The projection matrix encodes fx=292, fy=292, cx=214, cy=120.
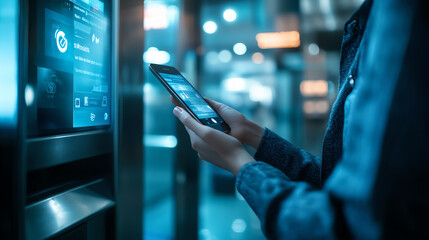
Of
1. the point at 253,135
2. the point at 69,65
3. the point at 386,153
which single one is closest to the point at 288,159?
the point at 253,135

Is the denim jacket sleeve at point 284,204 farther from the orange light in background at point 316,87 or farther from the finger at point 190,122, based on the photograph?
the orange light in background at point 316,87

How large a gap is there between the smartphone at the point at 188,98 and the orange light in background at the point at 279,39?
2.28m

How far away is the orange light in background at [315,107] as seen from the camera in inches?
117

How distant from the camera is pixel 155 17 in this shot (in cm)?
271

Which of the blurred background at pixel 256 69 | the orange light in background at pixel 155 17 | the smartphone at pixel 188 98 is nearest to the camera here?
the smartphone at pixel 188 98

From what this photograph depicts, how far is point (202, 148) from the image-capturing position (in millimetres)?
660

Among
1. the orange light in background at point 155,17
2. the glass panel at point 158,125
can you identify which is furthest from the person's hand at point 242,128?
the orange light in background at point 155,17

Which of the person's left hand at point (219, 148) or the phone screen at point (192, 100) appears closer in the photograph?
the person's left hand at point (219, 148)

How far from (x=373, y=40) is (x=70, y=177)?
0.71 metres

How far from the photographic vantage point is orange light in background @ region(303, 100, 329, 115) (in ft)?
9.73

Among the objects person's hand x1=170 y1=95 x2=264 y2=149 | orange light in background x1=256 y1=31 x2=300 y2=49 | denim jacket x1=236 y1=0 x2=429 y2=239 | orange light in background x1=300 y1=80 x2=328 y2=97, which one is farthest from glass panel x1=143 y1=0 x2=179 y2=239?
denim jacket x1=236 y1=0 x2=429 y2=239

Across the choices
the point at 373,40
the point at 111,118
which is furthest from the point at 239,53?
the point at 373,40

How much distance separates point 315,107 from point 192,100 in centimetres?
244

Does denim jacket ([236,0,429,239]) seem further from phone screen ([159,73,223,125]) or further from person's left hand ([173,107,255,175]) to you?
phone screen ([159,73,223,125])
